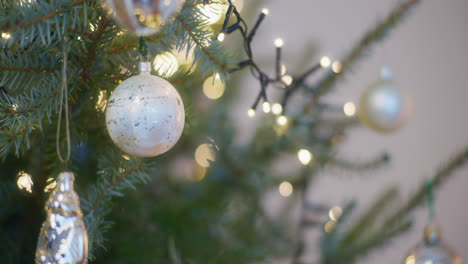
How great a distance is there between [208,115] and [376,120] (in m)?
0.30

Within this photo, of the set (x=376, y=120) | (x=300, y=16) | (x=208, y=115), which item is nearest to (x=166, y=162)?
(x=208, y=115)

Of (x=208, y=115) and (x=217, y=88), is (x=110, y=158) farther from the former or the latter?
(x=217, y=88)

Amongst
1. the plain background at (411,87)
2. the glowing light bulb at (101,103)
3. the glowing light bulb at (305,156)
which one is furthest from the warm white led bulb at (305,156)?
the plain background at (411,87)

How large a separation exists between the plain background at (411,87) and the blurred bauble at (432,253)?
2.18 feet

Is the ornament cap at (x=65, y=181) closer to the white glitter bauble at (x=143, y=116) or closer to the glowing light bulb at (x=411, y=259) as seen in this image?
the white glitter bauble at (x=143, y=116)

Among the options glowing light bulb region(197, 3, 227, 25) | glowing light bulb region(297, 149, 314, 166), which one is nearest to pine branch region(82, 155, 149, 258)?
glowing light bulb region(197, 3, 227, 25)

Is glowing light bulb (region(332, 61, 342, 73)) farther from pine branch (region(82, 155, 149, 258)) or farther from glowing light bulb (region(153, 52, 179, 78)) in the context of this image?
pine branch (region(82, 155, 149, 258))

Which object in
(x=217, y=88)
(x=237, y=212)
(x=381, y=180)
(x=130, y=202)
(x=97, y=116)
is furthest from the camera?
(x=381, y=180)

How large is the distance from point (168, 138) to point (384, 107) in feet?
1.89

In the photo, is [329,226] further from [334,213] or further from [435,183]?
[435,183]

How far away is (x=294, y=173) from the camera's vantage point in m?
0.78

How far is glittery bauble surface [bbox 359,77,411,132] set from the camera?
0.77 meters

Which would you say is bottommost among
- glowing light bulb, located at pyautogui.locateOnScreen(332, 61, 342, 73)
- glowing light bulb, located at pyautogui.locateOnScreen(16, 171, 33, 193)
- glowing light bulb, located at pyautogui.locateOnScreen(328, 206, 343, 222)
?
glowing light bulb, located at pyautogui.locateOnScreen(16, 171, 33, 193)

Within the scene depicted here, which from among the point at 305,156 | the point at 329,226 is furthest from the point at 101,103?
the point at 329,226
